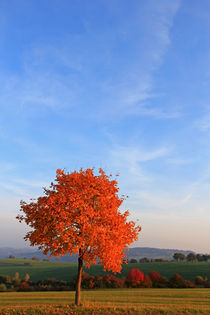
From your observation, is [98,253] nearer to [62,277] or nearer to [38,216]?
[38,216]

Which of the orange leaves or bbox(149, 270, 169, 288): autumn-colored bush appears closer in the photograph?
the orange leaves

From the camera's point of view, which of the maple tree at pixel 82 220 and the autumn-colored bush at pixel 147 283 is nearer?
the maple tree at pixel 82 220

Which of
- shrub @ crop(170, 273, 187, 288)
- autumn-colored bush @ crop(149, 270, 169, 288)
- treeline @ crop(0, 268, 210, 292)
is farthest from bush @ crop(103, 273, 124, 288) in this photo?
shrub @ crop(170, 273, 187, 288)

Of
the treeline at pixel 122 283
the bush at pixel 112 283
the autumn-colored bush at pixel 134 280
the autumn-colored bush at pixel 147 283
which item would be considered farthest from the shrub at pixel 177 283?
the bush at pixel 112 283

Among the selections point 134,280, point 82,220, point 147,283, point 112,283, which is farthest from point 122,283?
point 82,220

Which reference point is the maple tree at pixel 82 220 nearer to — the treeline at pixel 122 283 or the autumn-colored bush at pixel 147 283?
the treeline at pixel 122 283

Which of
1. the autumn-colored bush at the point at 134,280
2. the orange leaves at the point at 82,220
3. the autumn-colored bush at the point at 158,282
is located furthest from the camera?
the autumn-colored bush at the point at 158,282

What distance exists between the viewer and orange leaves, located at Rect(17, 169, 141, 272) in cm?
2417

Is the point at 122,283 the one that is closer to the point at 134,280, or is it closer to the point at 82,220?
the point at 134,280

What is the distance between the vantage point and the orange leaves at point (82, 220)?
2417 cm

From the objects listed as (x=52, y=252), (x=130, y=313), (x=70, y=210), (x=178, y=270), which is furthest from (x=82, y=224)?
(x=178, y=270)

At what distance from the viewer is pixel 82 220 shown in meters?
24.1

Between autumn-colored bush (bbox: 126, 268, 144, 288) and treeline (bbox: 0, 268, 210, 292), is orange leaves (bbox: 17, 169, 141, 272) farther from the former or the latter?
autumn-colored bush (bbox: 126, 268, 144, 288)

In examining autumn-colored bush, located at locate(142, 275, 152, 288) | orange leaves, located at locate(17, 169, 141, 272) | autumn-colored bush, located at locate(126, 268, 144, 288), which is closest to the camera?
orange leaves, located at locate(17, 169, 141, 272)
